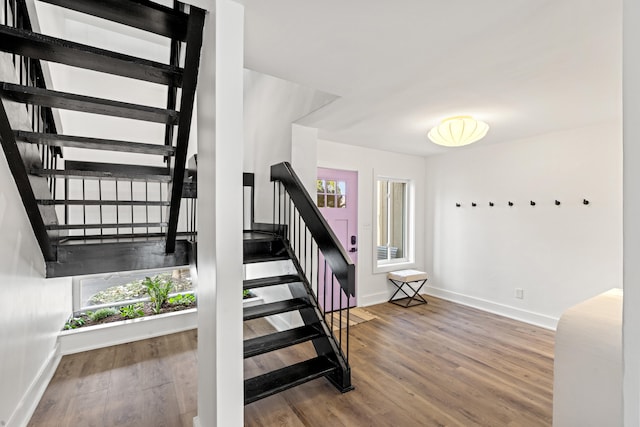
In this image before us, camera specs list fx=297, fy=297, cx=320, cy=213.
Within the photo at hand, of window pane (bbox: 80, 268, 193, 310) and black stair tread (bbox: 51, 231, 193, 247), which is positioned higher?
black stair tread (bbox: 51, 231, 193, 247)

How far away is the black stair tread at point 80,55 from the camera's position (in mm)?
1280

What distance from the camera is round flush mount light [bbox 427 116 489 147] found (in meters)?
2.82

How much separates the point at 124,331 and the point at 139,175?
6.09 ft

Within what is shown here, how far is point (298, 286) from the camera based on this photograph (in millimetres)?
2715


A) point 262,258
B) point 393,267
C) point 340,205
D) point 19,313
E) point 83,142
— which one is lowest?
point 393,267

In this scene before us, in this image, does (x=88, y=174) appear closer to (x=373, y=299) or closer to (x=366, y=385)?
(x=366, y=385)

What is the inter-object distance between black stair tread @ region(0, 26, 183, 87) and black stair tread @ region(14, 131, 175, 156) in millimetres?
378

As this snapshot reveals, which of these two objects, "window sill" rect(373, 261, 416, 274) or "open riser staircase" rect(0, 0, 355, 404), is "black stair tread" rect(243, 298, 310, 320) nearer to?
"open riser staircase" rect(0, 0, 355, 404)

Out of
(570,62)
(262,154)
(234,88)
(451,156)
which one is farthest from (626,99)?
(451,156)

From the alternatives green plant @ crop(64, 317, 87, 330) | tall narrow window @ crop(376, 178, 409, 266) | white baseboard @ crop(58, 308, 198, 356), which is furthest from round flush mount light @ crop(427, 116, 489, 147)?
green plant @ crop(64, 317, 87, 330)

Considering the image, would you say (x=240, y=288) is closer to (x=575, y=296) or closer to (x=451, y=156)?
(x=575, y=296)

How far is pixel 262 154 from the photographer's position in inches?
142

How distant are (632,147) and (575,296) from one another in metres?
3.82

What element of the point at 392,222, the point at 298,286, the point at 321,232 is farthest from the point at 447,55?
the point at 392,222
